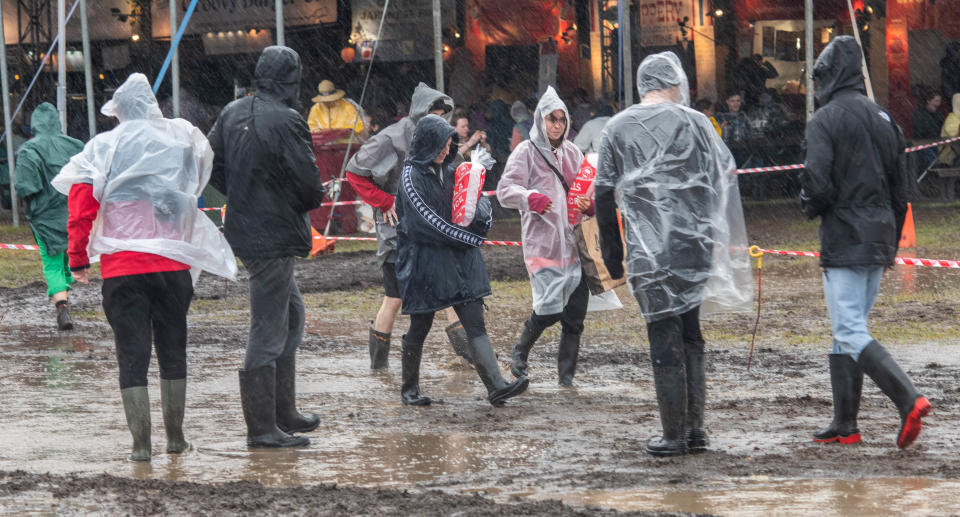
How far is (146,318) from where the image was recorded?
5961mm

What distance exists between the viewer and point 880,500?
4.83 metres

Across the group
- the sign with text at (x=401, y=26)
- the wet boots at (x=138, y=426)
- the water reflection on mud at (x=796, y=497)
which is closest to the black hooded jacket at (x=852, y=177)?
the water reflection on mud at (x=796, y=497)

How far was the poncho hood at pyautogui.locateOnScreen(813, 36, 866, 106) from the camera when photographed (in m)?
5.89

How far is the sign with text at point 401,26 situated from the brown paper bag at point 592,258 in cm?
1508

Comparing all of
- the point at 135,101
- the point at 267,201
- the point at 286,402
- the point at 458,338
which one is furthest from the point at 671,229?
the point at 458,338

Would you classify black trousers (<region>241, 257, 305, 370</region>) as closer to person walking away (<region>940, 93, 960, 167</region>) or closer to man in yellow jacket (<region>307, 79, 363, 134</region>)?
man in yellow jacket (<region>307, 79, 363, 134</region>)

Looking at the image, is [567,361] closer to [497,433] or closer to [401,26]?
[497,433]

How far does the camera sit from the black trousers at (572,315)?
7.86 meters

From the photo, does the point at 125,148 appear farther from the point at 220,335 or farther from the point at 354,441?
the point at 220,335

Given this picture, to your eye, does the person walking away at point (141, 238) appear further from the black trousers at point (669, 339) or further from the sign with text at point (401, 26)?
the sign with text at point (401, 26)

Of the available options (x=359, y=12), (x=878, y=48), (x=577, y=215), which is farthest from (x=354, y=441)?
(x=878, y=48)

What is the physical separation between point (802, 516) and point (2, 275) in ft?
38.3

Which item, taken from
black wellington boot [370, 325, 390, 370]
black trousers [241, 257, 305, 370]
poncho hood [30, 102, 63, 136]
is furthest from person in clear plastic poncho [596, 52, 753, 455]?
poncho hood [30, 102, 63, 136]

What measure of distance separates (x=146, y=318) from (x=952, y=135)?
1652 centimetres
